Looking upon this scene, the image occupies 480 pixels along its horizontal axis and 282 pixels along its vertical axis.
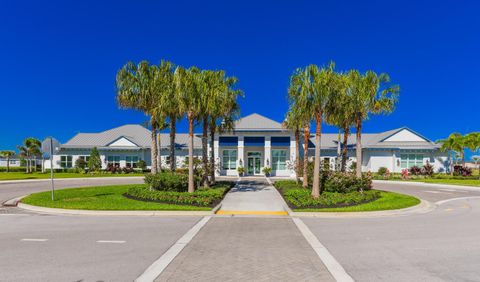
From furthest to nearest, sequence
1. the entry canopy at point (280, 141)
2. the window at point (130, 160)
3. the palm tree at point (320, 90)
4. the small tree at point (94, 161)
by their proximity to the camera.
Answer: the window at point (130, 160) → the small tree at point (94, 161) → the entry canopy at point (280, 141) → the palm tree at point (320, 90)

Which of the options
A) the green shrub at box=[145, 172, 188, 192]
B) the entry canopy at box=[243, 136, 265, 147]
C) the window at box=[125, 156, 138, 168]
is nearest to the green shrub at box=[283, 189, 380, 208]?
the green shrub at box=[145, 172, 188, 192]

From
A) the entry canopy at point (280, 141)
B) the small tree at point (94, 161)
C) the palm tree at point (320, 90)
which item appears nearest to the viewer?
the palm tree at point (320, 90)

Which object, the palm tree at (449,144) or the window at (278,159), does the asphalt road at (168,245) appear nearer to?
the window at (278,159)

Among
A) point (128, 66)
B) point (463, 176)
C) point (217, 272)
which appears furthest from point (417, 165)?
point (217, 272)

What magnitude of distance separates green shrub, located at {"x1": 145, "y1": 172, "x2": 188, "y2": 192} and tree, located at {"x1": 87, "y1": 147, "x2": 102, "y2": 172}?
25.6m

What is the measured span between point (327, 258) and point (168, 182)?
12.0 metres

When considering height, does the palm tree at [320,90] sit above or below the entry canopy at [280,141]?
above

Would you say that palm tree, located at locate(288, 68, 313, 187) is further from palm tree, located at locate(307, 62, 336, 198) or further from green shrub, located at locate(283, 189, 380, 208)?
green shrub, located at locate(283, 189, 380, 208)

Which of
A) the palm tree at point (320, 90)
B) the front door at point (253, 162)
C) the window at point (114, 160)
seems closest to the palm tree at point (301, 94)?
the palm tree at point (320, 90)

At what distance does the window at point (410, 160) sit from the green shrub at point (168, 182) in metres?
34.1

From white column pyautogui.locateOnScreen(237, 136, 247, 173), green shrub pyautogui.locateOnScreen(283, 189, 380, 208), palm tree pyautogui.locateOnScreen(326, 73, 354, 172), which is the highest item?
palm tree pyautogui.locateOnScreen(326, 73, 354, 172)

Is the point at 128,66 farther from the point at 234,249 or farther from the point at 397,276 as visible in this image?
the point at 397,276

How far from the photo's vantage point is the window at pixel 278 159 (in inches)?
1385

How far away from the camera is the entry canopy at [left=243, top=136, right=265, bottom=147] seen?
33906mm
